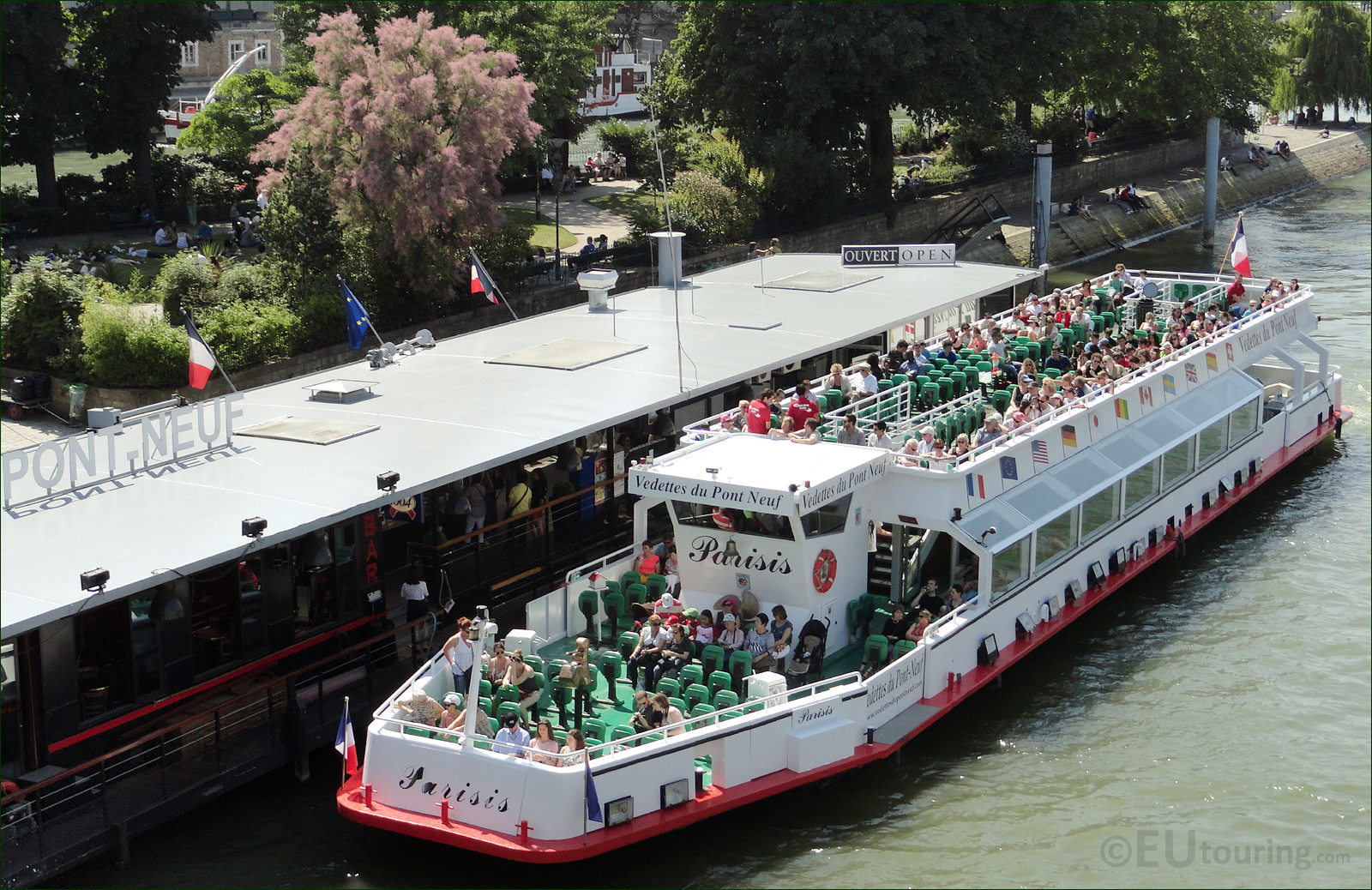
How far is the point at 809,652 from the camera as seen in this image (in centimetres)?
2161

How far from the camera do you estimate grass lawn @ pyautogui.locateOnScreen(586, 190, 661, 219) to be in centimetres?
6103

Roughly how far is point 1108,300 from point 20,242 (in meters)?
37.6

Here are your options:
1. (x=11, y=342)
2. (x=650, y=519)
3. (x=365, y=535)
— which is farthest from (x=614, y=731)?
(x=11, y=342)

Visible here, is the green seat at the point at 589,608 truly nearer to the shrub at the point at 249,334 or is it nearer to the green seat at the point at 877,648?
the green seat at the point at 877,648

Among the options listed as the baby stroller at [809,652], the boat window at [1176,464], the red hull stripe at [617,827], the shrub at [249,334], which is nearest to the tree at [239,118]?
the shrub at [249,334]

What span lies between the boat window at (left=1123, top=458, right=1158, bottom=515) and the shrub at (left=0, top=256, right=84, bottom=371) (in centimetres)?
2632

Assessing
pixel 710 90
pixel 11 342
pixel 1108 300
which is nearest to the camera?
pixel 1108 300

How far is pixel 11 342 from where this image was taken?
132 feet

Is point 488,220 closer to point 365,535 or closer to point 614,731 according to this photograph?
point 365,535

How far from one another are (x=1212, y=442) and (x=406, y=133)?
21777mm

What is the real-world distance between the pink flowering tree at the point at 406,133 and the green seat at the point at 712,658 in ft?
73.9

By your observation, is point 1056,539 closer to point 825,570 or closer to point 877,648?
point 877,648

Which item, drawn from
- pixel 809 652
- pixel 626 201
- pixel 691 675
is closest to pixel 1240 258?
pixel 809 652

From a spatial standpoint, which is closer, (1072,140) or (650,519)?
(650,519)
